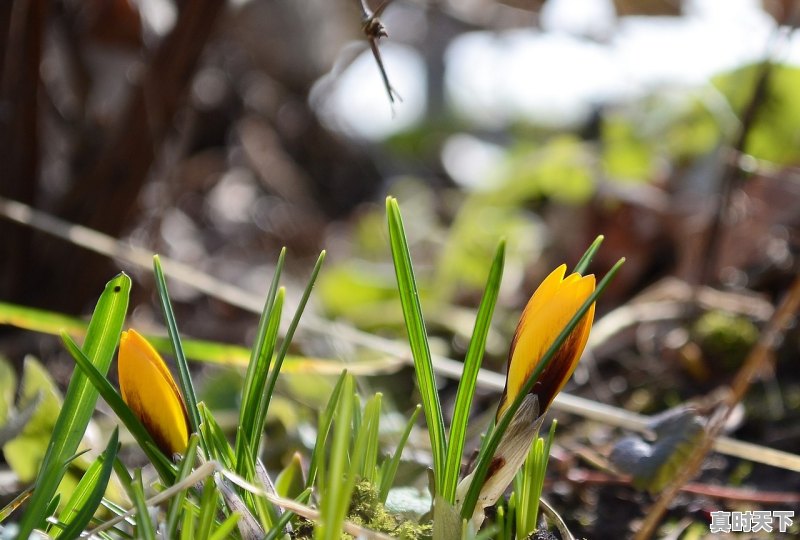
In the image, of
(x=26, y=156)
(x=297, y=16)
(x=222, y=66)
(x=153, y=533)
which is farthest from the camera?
(x=297, y=16)

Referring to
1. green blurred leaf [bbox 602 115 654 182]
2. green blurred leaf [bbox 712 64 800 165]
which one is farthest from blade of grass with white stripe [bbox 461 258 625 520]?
green blurred leaf [bbox 602 115 654 182]

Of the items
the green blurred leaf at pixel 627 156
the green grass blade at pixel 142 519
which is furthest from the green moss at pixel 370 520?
A: the green blurred leaf at pixel 627 156

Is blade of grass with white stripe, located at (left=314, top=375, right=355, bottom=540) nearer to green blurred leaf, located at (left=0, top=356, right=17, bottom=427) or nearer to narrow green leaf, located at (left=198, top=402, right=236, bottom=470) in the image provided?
narrow green leaf, located at (left=198, top=402, right=236, bottom=470)

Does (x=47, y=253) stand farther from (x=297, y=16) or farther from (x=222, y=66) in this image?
(x=297, y=16)

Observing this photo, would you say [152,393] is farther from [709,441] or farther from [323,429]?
[709,441]

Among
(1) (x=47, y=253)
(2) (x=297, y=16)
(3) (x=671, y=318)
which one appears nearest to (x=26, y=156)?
(1) (x=47, y=253)

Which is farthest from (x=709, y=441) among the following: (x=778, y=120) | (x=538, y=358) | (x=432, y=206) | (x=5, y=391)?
(x=432, y=206)

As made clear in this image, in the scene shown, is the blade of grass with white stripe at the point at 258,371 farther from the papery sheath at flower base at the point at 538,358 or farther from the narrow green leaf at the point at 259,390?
the papery sheath at flower base at the point at 538,358
